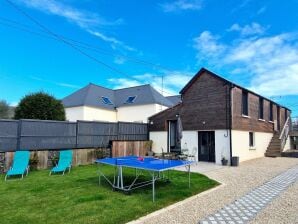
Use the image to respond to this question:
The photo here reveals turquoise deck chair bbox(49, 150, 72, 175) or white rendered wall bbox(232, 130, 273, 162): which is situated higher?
white rendered wall bbox(232, 130, 273, 162)

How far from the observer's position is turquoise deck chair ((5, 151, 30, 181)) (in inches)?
418

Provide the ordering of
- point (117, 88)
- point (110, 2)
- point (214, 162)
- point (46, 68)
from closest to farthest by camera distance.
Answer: point (110, 2) → point (214, 162) → point (46, 68) → point (117, 88)

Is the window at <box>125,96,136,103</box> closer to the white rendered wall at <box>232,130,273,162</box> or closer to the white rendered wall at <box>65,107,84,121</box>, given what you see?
the white rendered wall at <box>65,107,84,121</box>

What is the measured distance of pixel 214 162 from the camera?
55.7 feet

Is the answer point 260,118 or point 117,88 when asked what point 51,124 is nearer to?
point 260,118

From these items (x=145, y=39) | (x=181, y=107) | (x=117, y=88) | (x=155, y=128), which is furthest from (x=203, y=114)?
(x=117, y=88)

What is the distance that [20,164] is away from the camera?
11055 mm

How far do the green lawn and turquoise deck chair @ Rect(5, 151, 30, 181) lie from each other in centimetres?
91

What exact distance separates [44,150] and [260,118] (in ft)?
58.0

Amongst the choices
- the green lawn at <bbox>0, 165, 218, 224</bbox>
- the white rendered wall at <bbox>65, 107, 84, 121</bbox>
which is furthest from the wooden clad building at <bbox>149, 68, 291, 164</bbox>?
the white rendered wall at <bbox>65, 107, 84, 121</bbox>

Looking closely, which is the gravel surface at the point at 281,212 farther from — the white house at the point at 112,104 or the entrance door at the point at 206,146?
the white house at the point at 112,104

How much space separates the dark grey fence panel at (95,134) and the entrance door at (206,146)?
6.16 m

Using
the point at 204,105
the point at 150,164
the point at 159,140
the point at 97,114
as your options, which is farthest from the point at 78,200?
the point at 97,114

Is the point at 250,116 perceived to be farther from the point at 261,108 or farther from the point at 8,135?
the point at 8,135
